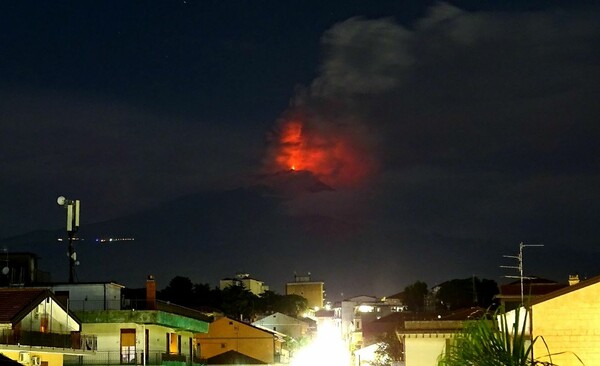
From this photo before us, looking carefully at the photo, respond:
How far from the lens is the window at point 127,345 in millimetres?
54312

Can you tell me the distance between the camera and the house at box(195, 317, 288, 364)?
266 feet

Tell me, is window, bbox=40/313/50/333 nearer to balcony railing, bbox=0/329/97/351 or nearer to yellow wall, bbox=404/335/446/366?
balcony railing, bbox=0/329/97/351

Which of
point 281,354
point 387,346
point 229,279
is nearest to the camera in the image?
point 387,346

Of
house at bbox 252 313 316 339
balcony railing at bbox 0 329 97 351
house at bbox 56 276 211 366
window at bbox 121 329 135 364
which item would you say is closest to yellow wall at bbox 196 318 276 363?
house at bbox 56 276 211 366

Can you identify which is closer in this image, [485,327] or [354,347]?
[485,327]

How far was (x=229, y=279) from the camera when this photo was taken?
595 feet

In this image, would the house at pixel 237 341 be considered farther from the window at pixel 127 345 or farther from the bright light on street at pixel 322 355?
the window at pixel 127 345

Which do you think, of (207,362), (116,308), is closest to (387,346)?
(207,362)

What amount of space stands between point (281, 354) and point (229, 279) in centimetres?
9426

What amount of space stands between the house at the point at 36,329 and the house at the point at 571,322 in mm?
21008

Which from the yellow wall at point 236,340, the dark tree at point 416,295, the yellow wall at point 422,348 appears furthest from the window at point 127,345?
the dark tree at point 416,295

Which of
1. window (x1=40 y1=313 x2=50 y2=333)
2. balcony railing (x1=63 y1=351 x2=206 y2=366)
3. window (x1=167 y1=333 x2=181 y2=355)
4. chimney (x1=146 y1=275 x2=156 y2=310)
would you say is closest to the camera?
window (x1=40 y1=313 x2=50 y2=333)

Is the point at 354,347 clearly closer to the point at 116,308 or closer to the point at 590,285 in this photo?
the point at 116,308

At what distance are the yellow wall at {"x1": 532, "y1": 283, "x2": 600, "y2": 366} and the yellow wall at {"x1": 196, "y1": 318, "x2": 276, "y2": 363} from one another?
44.8 m
